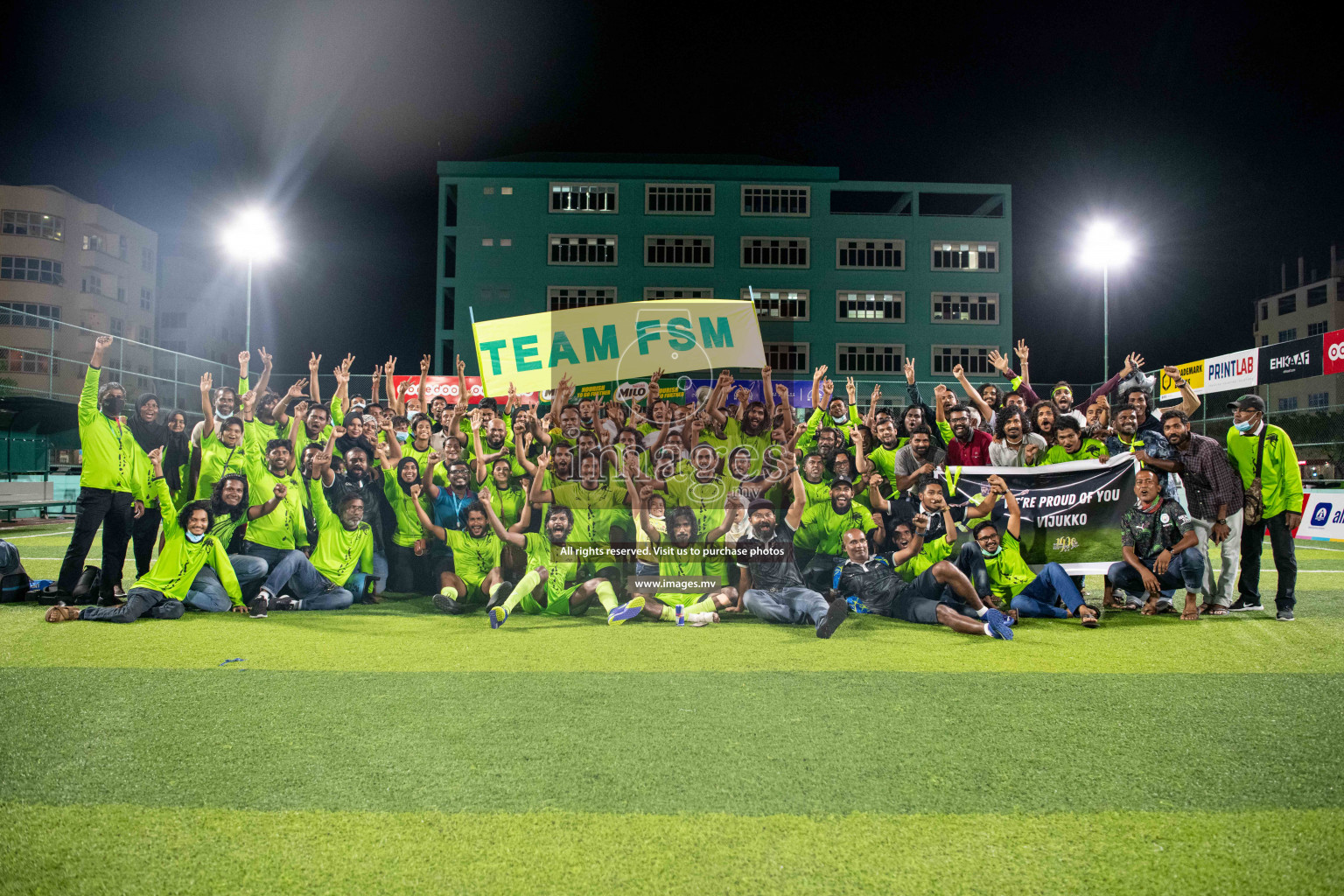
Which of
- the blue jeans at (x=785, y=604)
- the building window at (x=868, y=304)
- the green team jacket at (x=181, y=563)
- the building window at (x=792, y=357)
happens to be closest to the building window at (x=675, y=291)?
the building window at (x=792, y=357)

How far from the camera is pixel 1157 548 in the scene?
26.6 ft

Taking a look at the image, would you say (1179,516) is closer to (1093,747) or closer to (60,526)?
(1093,747)

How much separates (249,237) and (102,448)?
20.3 metres

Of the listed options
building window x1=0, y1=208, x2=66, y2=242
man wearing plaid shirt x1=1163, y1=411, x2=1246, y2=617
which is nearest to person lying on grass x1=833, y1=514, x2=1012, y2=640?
man wearing plaid shirt x1=1163, y1=411, x2=1246, y2=617

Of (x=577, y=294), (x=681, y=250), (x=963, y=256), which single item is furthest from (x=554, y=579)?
(x=963, y=256)

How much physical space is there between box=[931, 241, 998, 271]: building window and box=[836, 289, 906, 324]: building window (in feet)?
9.40

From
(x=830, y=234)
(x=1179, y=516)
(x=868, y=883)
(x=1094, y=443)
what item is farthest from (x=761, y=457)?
(x=830, y=234)

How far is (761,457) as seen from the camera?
8.05 m

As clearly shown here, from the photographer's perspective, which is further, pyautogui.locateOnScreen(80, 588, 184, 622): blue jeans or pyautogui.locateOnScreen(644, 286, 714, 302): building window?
pyautogui.locateOnScreen(644, 286, 714, 302): building window

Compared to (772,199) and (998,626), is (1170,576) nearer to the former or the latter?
(998,626)

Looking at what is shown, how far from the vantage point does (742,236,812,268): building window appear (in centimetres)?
4034

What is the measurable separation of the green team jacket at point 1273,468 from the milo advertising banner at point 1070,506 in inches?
45.8

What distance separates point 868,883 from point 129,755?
3494 mm

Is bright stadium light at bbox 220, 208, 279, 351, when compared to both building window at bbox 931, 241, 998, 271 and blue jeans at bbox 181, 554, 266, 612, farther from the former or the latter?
building window at bbox 931, 241, 998, 271
